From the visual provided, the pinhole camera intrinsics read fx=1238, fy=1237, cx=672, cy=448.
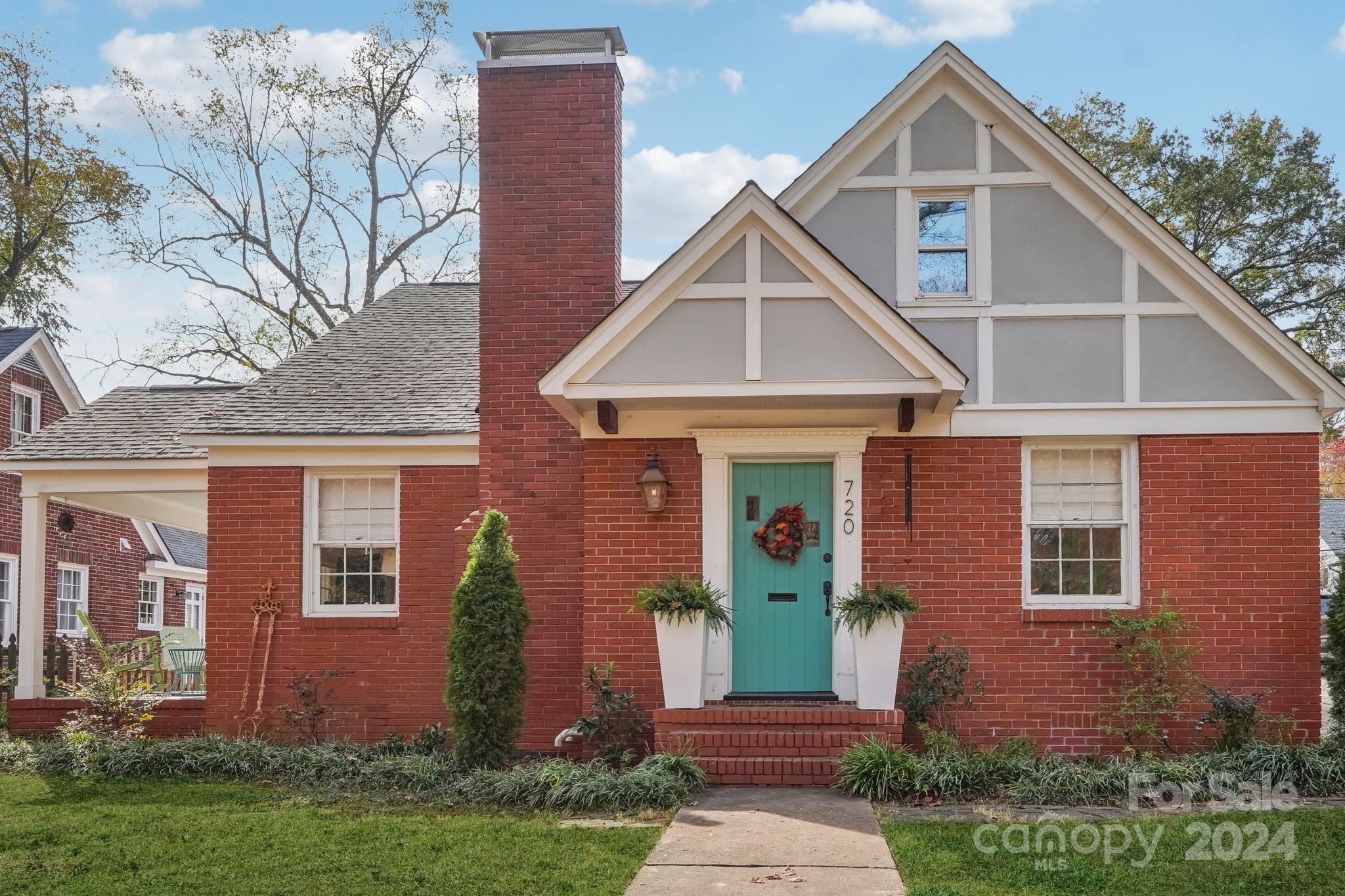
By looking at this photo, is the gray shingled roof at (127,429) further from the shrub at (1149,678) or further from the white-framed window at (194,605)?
the white-framed window at (194,605)

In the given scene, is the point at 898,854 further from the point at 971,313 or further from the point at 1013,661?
the point at 971,313

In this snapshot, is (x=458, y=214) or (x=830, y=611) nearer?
(x=830, y=611)

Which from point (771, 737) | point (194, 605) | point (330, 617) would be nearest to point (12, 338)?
point (194, 605)

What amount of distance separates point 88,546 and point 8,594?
1.74 metres

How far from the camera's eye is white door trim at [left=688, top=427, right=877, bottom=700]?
1104cm

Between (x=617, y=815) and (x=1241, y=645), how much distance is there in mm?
5913

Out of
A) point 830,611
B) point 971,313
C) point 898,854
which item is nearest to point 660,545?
point 830,611

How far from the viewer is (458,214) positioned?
29.2 meters

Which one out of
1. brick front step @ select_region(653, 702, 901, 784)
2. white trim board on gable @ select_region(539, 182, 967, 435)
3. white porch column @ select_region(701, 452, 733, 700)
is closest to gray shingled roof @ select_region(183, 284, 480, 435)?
white porch column @ select_region(701, 452, 733, 700)

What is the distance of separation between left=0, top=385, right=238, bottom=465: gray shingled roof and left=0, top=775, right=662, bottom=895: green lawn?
16.0ft

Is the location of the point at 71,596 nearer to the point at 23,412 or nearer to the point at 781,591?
the point at 23,412

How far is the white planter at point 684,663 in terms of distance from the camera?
10.5m

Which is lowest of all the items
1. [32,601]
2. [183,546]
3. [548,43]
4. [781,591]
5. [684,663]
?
[684,663]

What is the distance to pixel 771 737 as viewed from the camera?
1012cm
